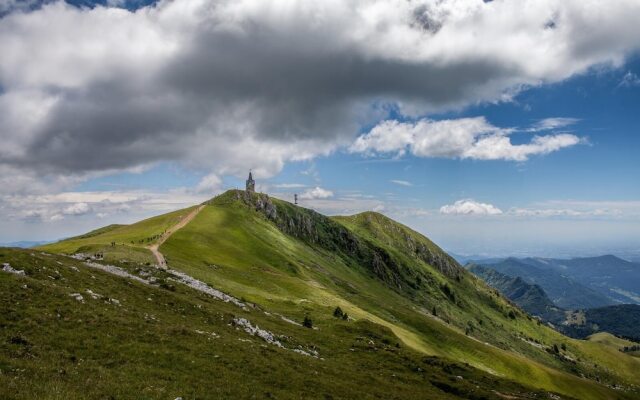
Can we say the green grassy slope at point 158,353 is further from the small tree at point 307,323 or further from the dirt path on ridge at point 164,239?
the dirt path on ridge at point 164,239

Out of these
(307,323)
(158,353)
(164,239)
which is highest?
(164,239)

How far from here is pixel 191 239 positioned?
4437 inches

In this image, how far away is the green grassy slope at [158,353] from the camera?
953 inches

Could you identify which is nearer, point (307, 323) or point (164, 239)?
point (307, 323)

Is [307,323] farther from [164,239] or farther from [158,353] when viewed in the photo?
[164,239]

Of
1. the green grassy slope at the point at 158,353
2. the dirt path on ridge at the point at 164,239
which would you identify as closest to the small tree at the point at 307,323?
the green grassy slope at the point at 158,353

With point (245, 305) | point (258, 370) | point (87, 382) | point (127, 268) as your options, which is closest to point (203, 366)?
point (258, 370)

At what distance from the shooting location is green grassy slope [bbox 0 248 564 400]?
24.2 metres

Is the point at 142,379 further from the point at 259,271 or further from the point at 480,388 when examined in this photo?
the point at 259,271

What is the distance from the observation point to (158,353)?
30.1 m

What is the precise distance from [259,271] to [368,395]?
70927mm

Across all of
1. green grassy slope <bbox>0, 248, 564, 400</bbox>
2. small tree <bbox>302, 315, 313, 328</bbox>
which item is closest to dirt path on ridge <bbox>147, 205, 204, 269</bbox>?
green grassy slope <bbox>0, 248, 564, 400</bbox>

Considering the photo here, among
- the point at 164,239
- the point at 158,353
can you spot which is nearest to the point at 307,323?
the point at 158,353

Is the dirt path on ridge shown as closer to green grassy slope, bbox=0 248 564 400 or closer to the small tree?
green grassy slope, bbox=0 248 564 400
